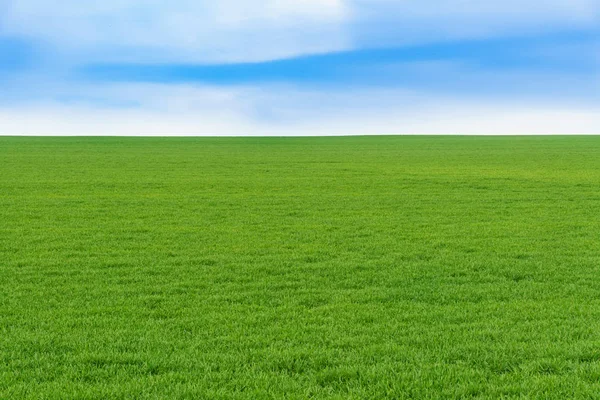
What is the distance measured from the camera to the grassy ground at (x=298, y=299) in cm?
566

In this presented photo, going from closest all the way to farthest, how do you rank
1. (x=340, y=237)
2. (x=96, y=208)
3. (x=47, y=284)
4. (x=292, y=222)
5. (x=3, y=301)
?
(x=3, y=301) → (x=47, y=284) → (x=340, y=237) → (x=292, y=222) → (x=96, y=208)

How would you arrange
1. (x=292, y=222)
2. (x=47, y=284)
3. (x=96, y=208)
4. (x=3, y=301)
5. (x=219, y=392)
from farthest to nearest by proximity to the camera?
(x=96, y=208), (x=292, y=222), (x=47, y=284), (x=3, y=301), (x=219, y=392)

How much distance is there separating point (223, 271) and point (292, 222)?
531cm

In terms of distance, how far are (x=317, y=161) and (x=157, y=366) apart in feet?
103

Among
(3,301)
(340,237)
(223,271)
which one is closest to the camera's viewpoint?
(3,301)

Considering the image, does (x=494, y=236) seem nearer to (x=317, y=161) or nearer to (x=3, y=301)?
(x=3, y=301)

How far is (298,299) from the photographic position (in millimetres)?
8023

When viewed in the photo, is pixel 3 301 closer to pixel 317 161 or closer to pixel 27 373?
pixel 27 373

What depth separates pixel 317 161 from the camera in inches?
1454

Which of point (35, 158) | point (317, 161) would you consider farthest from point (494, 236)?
point (35, 158)

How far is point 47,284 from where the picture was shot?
8938mm

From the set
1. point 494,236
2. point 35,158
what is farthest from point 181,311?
point 35,158

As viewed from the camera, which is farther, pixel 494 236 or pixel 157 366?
pixel 494 236

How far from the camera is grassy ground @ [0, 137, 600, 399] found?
5.66m
